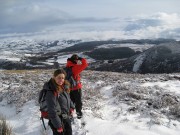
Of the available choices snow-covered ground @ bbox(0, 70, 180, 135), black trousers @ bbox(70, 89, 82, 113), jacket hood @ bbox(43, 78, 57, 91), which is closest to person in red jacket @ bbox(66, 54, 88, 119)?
black trousers @ bbox(70, 89, 82, 113)

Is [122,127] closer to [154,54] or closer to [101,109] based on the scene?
[101,109]

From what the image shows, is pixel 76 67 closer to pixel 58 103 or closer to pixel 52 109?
pixel 58 103

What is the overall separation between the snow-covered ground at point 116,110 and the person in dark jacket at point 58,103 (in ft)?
6.47

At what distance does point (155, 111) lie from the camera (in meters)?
11.6

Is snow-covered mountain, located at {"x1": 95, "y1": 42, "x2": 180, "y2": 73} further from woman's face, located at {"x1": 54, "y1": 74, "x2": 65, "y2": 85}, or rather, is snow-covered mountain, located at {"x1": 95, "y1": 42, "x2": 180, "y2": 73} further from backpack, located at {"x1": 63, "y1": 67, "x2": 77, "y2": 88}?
woman's face, located at {"x1": 54, "y1": 74, "x2": 65, "y2": 85}

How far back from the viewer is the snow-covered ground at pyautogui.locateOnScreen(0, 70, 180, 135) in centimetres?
963

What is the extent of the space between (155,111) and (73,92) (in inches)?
133

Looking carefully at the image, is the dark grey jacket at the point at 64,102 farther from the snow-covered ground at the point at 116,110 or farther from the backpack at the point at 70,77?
the backpack at the point at 70,77

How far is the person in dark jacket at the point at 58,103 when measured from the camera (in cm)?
672

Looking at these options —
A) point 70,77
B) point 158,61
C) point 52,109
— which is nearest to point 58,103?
point 52,109

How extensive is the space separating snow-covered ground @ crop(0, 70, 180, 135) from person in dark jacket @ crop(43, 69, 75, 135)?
197 cm

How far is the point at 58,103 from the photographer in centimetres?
696

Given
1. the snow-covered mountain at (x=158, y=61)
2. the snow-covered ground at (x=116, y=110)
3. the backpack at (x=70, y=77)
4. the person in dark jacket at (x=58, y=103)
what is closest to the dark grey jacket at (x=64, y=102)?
the person in dark jacket at (x=58, y=103)

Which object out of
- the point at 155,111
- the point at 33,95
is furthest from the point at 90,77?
the point at 155,111
